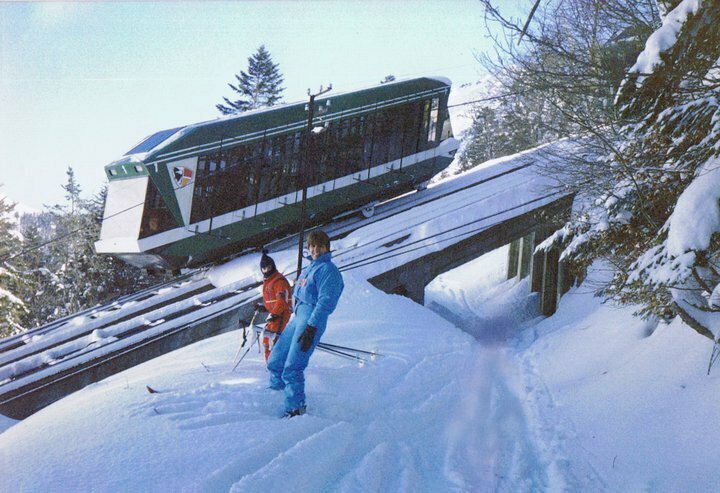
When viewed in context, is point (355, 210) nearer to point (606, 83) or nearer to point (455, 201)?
point (455, 201)

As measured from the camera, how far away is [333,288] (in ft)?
15.6

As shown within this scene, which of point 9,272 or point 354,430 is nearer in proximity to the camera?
point 354,430

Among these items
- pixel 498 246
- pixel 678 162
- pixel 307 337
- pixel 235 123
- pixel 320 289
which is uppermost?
pixel 678 162

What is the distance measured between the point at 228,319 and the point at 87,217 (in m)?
22.6

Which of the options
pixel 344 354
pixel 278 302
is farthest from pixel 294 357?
pixel 344 354

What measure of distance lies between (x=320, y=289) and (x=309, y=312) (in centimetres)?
30

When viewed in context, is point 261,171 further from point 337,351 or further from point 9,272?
point 9,272

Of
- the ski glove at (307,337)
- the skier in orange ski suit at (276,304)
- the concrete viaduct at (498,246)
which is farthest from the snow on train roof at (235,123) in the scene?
the ski glove at (307,337)

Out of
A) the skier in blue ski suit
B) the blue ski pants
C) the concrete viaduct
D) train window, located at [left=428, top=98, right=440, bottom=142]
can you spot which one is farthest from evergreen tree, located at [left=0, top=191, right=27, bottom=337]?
the skier in blue ski suit

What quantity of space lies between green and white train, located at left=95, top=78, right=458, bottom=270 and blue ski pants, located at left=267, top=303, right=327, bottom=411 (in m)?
5.57

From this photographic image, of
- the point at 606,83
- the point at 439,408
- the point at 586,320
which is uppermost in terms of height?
the point at 606,83

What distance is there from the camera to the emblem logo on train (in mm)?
11995

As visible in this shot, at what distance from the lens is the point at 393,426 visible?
523 centimetres

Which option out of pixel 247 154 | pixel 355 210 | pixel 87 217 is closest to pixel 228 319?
pixel 247 154
